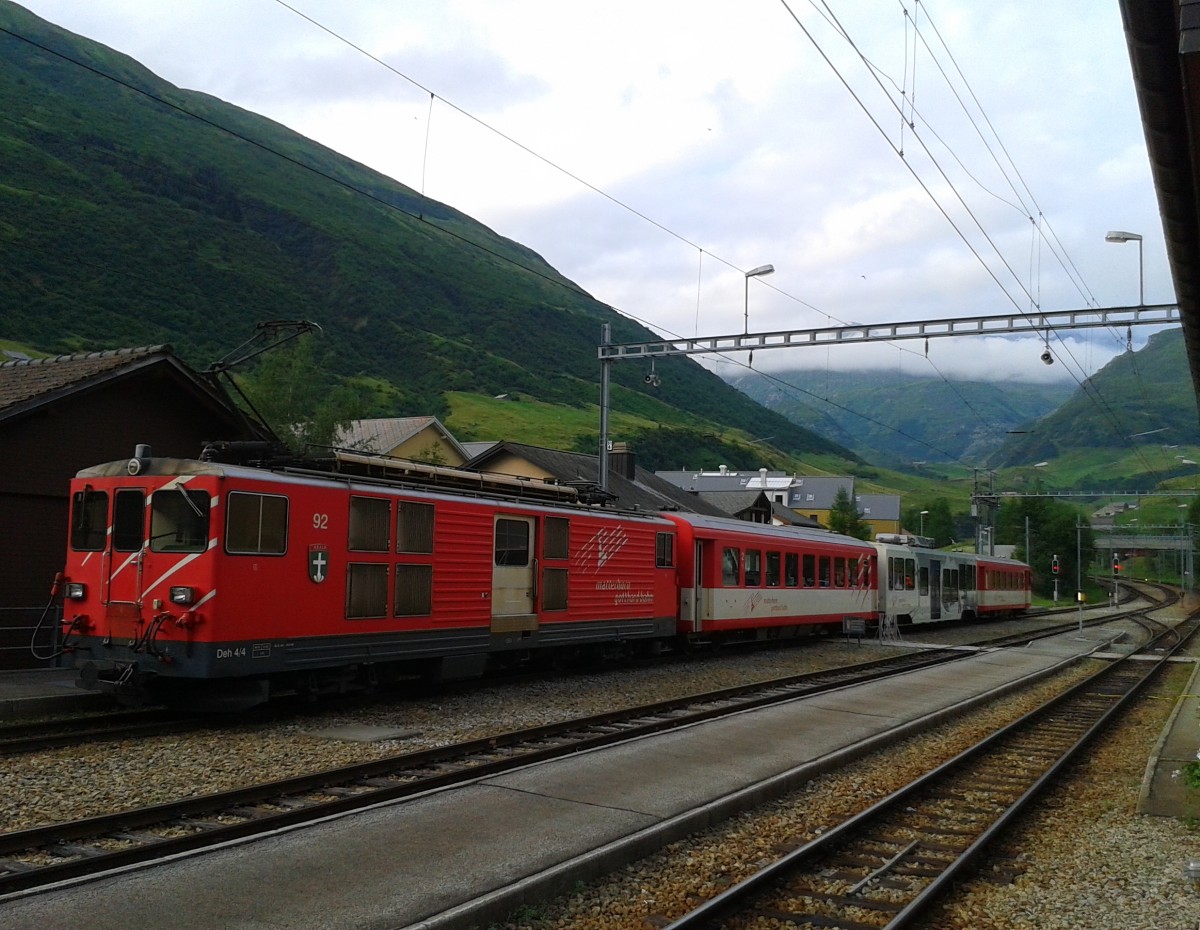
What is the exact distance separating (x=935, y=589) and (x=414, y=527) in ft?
88.7

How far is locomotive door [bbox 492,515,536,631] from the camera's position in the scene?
15.6 metres

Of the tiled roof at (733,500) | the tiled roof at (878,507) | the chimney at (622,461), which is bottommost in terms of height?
the tiled roof at (733,500)

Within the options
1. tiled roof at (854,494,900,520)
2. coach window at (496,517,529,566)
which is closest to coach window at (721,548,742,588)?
coach window at (496,517,529,566)

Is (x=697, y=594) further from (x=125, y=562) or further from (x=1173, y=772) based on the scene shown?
(x=125, y=562)

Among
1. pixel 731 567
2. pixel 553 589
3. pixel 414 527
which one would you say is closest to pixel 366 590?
pixel 414 527

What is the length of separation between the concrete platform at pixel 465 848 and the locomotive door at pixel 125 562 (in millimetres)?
5014

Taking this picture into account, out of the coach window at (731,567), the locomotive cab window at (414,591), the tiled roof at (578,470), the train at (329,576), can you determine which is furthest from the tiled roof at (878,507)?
the locomotive cab window at (414,591)

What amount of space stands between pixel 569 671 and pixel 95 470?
895cm

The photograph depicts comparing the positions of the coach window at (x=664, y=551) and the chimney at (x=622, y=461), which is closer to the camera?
the coach window at (x=664, y=551)

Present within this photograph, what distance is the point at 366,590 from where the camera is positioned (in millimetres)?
13203

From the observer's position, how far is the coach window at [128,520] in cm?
1206

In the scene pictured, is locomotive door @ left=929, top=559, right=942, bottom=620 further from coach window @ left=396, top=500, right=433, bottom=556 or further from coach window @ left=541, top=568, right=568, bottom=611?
coach window @ left=396, top=500, right=433, bottom=556

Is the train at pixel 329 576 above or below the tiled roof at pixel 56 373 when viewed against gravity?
below

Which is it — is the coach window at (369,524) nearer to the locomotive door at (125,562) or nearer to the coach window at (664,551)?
the locomotive door at (125,562)
